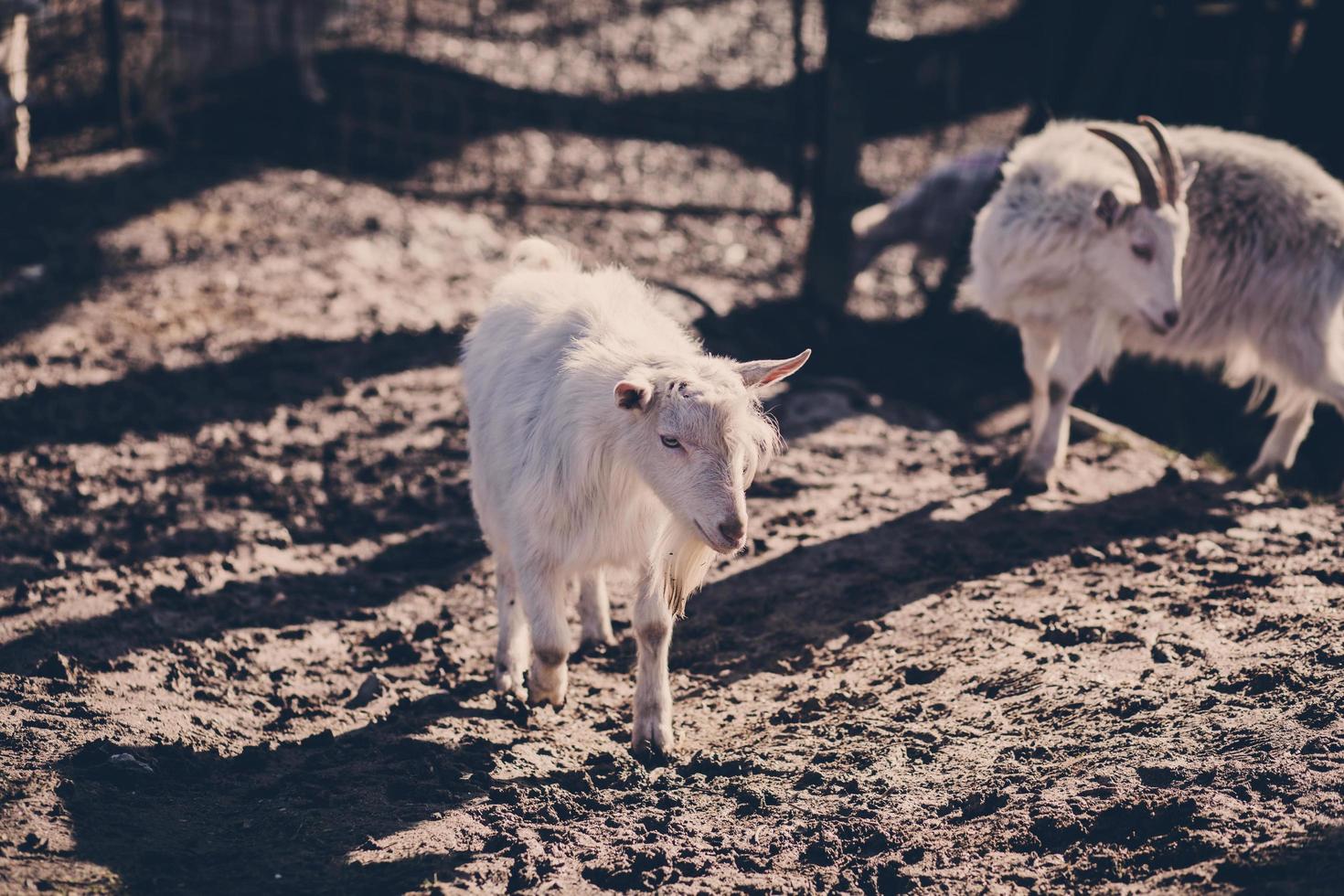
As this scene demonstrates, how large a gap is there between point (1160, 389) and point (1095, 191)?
233 cm

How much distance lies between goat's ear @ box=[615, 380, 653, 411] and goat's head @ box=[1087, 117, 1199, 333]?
10.7 ft

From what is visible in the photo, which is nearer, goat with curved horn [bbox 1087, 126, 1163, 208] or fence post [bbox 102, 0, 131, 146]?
Answer: goat with curved horn [bbox 1087, 126, 1163, 208]

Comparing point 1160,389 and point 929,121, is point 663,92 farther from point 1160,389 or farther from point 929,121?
point 1160,389

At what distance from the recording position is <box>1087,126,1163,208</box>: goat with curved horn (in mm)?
5887

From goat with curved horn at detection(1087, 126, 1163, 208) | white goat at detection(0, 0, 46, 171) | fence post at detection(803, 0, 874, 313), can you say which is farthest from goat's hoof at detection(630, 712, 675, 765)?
white goat at detection(0, 0, 46, 171)

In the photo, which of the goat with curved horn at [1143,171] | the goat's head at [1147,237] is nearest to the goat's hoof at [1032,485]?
the goat's head at [1147,237]

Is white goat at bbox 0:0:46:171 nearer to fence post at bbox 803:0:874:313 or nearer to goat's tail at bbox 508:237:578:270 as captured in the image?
goat's tail at bbox 508:237:578:270

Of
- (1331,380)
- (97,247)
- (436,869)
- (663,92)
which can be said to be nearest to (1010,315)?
(1331,380)

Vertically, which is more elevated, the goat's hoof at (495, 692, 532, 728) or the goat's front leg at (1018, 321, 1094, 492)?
the goat's front leg at (1018, 321, 1094, 492)

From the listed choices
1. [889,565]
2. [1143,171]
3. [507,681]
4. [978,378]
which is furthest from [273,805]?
[978,378]

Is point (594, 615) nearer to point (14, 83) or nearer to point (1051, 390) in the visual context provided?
point (1051, 390)

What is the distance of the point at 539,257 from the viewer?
16.8 feet

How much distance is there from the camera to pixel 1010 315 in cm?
648

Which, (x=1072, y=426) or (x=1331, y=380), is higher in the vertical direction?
(x=1331, y=380)
